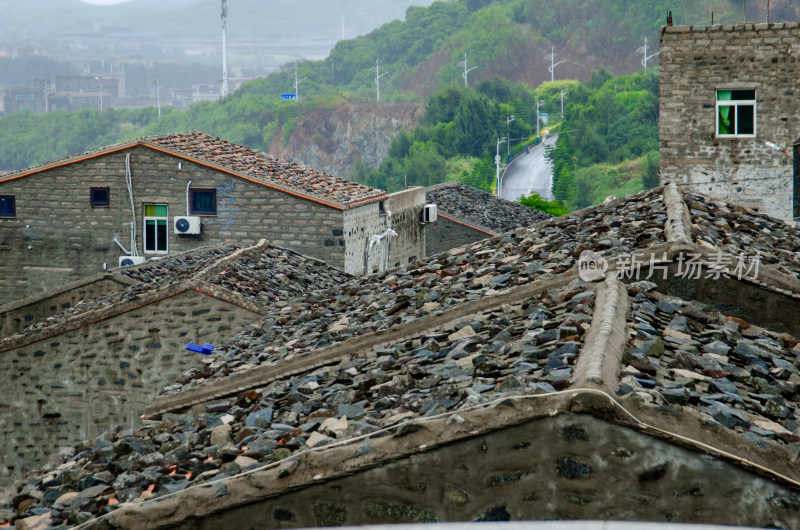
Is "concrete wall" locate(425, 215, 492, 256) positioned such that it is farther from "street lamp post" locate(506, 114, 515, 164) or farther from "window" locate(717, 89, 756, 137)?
"street lamp post" locate(506, 114, 515, 164)

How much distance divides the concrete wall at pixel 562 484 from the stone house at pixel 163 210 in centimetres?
1672

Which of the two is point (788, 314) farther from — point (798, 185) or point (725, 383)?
point (798, 185)

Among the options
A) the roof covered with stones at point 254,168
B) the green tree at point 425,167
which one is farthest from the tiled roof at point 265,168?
the green tree at point 425,167

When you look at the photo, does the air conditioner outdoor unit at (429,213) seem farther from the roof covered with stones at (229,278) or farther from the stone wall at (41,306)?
the stone wall at (41,306)

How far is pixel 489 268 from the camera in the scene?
945 cm

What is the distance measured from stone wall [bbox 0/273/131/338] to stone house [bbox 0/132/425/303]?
6141 millimetres

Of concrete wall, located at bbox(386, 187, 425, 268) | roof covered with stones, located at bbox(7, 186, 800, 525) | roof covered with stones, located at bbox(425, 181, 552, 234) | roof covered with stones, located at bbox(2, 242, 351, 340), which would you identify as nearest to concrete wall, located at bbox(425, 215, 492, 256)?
A: roof covered with stones, located at bbox(425, 181, 552, 234)

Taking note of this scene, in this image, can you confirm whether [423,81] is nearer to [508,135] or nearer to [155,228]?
[508,135]

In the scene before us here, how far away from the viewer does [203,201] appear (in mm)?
22641

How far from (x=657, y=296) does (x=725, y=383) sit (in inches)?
61.7

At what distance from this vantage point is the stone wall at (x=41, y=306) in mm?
16312

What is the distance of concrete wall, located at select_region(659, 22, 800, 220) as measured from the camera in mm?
20906

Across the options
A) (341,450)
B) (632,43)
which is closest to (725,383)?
(341,450)

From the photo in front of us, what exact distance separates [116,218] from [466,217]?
15366 mm
